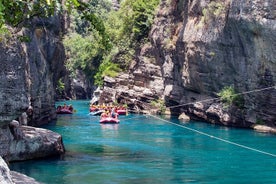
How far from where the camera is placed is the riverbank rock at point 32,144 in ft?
70.0

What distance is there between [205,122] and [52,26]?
15.8 m

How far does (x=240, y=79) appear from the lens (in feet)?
124

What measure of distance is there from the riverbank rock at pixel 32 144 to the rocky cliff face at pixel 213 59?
674 inches

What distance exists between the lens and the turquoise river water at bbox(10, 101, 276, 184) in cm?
1906

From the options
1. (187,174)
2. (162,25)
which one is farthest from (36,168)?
(162,25)

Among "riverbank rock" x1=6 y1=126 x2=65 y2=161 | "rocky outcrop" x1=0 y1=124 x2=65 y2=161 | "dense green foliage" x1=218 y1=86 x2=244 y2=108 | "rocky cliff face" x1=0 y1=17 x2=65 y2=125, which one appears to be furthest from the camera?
"dense green foliage" x1=218 y1=86 x2=244 y2=108

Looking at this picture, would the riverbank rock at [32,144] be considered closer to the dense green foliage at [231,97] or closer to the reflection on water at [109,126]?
the reflection on water at [109,126]

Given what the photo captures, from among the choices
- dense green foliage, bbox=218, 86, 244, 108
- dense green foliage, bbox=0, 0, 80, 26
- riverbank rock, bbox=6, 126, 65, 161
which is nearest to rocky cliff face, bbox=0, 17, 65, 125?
riverbank rock, bbox=6, 126, 65, 161

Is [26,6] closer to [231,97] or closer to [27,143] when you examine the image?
[27,143]

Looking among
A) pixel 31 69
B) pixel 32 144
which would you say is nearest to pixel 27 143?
pixel 32 144

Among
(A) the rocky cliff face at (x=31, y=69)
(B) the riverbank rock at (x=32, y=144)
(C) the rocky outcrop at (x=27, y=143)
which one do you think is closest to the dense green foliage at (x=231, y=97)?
(A) the rocky cliff face at (x=31, y=69)

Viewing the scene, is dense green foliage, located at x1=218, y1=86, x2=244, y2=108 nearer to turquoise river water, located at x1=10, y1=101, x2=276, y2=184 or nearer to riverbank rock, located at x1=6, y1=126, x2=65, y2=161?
turquoise river water, located at x1=10, y1=101, x2=276, y2=184

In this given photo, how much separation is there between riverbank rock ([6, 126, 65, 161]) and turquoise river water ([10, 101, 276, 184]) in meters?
0.45

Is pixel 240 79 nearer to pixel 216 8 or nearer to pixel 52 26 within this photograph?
pixel 216 8
